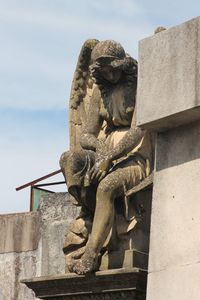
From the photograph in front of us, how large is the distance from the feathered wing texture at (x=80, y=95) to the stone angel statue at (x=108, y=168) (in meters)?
0.27

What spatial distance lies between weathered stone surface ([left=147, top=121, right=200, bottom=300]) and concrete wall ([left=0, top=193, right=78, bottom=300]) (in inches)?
178

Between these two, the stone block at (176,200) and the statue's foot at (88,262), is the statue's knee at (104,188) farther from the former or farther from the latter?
the stone block at (176,200)

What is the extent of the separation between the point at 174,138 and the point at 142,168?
2.14 m

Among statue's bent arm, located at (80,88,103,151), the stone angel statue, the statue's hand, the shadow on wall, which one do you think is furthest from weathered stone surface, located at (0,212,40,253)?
the shadow on wall

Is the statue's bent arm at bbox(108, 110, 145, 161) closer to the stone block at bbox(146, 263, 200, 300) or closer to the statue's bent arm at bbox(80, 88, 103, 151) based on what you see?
the statue's bent arm at bbox(80, 88, 103, 151)

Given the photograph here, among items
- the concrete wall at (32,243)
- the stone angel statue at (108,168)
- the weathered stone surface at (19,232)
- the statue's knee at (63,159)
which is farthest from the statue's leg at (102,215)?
the weathered stone surface at (19,232)

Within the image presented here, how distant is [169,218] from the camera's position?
769 cm

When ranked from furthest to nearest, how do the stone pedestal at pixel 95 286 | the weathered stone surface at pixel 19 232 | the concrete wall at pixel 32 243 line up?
the weathered stone surface at pixel 19 232
the concrete wall at pixel 32 243
the stone pedestal at pixel 95 286

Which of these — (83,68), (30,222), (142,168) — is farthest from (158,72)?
(30,222)

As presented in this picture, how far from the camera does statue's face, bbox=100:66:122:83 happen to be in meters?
10.1

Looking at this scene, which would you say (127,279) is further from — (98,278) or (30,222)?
(30,222)

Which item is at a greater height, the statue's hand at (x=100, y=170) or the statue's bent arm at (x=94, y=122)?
the statue's bent arm at (x=94, y=122)

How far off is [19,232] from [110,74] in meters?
3.21

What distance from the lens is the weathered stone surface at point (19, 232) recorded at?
502 inches
